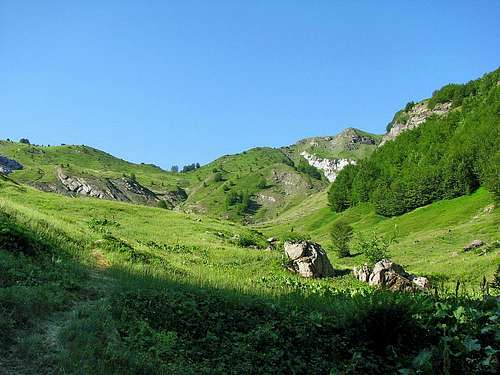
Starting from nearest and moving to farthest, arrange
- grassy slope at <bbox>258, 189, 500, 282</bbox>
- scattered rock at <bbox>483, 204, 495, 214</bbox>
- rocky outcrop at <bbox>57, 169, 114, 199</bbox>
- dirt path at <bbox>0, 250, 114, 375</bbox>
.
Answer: dirt path at <bbox>0, 250, 114, 375</bbox> < grassy slope at <bbox>258, 189, 500, 282</bbox> < scattered rock at <bbox>483, 204, 495, 214</bbox> < rocky outcrop at <bbox>57, 169, 114, 199</bbox>

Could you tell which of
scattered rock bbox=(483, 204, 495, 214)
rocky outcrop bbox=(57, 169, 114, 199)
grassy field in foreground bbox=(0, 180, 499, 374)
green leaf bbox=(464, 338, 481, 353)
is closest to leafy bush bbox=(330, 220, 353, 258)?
scattered rock bbox=(483, 204, 495, 214)

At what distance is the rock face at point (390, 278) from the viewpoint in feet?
75.4

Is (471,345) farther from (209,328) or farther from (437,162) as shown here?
(437,162)

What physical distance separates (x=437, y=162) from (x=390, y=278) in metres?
127

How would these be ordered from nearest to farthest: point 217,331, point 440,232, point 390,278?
point 217,331, point 390,278, point 440,232

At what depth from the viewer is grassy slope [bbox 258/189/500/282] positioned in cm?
4262

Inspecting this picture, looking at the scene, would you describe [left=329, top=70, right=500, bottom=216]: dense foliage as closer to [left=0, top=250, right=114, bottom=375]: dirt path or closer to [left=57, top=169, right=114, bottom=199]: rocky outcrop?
[left=57, top=169, right=114, bottom=199]: rocky outcrop

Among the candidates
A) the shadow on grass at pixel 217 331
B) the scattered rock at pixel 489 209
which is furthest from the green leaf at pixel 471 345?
the scattered rock at pixel 489 209

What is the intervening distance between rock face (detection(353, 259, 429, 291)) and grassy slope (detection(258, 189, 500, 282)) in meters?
9.75

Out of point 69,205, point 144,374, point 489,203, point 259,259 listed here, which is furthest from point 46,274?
point 489,203

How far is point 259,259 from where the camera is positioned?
32281 mm

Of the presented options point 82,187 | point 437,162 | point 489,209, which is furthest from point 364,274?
point 82,187

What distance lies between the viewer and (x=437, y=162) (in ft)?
461

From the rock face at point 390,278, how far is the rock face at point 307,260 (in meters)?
2.33
